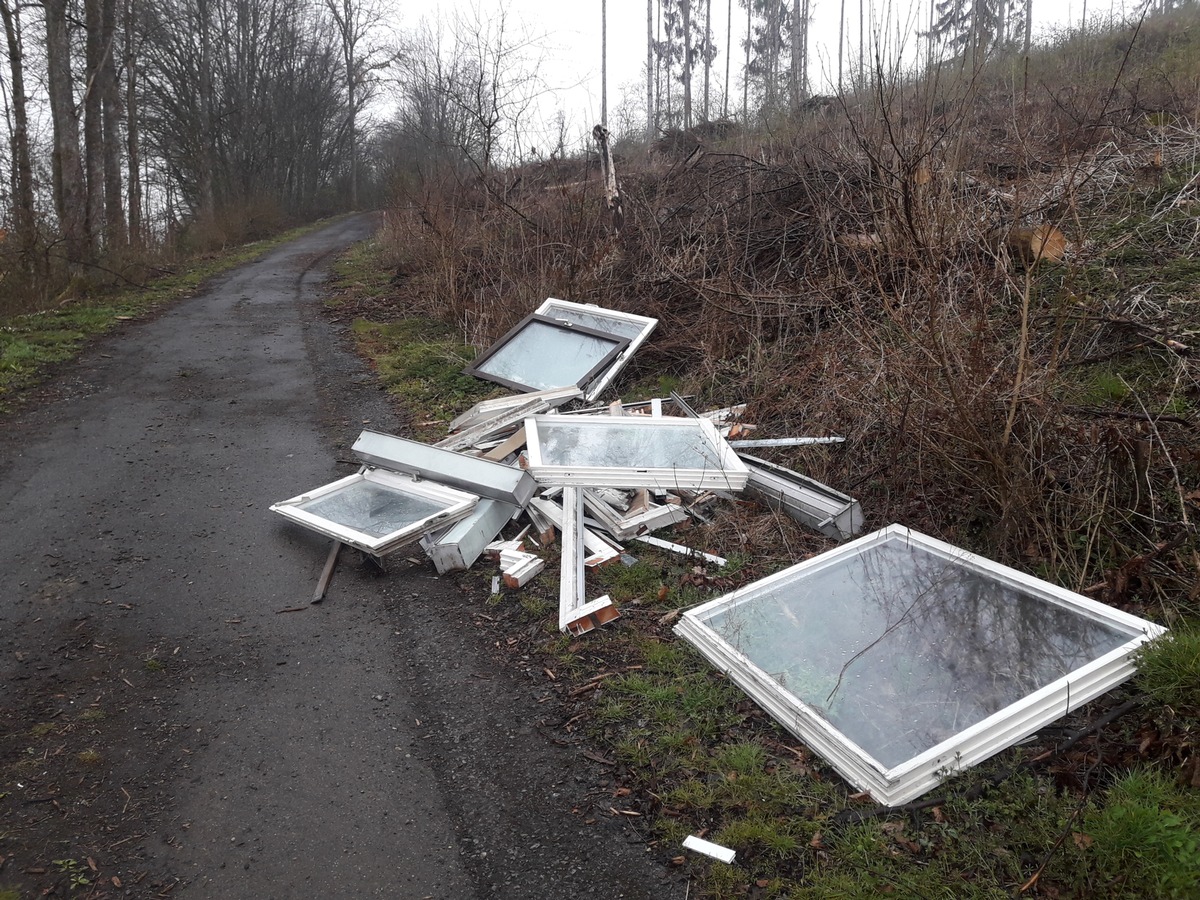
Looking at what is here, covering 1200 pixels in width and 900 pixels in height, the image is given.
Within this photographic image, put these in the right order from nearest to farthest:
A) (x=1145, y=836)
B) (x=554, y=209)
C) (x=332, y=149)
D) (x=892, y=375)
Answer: (x=1145, y=836) → (x=892, y=375) → (x=554, y=209) → (x=332, y=149)

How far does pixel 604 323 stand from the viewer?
7727mm

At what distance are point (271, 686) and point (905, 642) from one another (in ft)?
9.17

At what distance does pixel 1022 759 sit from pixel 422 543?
3.29m

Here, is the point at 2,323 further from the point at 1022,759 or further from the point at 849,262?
the point at 1022,759

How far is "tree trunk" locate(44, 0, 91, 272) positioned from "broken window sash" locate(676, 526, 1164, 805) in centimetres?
1340

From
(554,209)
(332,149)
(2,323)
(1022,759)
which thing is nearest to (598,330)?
(554,209)

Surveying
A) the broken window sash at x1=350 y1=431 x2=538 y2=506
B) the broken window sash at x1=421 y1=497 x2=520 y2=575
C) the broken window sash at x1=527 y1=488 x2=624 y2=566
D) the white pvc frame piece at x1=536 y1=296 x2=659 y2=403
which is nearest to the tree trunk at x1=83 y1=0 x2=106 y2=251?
the white pvc frame piece at x1=536 y1=296 x2=659 y2=403

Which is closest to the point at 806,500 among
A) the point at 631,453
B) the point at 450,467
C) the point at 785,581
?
the point at 785,581

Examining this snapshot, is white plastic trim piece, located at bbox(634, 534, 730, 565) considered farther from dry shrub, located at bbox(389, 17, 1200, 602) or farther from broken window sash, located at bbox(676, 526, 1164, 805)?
dry shrub, located at bbox(389, 17, 1200, 602)

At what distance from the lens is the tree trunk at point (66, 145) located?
12555 mm

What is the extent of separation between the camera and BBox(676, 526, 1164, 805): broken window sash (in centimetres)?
275

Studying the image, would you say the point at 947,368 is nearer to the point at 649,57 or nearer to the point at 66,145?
the point at 66,145

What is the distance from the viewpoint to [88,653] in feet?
12.3

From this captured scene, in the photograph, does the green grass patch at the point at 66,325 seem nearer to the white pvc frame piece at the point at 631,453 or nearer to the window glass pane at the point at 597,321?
the window glass pane at the point at 597,321
